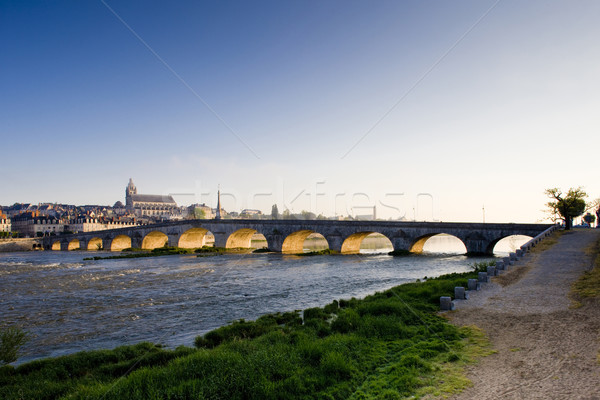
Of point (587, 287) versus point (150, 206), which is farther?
point (150, 206)

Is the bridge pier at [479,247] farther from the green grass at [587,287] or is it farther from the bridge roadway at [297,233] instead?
the green grass at [587,287]

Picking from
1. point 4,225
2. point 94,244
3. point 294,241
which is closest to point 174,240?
point 294,241

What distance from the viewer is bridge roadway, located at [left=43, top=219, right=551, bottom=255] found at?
3884 cm

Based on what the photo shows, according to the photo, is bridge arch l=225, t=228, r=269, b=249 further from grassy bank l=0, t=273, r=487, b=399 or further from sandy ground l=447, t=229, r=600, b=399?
grassy bank l=0, t=273, r=487, b=399

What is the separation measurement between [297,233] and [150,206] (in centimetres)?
14871

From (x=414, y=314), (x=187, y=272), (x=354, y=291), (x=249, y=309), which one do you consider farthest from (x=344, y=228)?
(x=414, y=314)

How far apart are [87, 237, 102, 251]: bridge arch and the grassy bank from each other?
7479 cm

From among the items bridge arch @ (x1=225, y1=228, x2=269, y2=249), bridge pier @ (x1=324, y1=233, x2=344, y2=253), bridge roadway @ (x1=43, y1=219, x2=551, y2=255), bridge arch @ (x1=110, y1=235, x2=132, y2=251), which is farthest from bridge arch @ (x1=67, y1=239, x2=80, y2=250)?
bridge pier @ (x1=324, y1=233, x2=344, y2=253)

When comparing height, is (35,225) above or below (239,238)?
above

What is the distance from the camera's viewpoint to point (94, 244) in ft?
249

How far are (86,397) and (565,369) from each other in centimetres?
861

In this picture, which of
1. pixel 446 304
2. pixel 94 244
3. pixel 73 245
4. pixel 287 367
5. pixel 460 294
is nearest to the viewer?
pixel 287 367

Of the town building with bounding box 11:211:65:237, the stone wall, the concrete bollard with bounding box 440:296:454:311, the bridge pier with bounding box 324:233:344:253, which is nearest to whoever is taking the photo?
the concrete bollard with bounding box 440:296:454:311

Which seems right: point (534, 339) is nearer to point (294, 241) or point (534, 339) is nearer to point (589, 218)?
point (294, 241)
